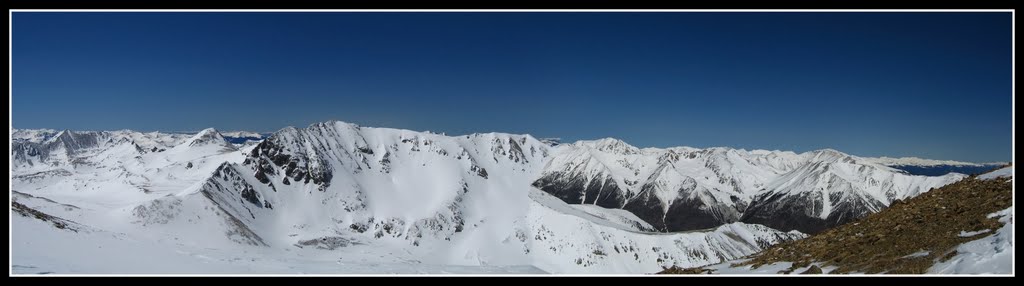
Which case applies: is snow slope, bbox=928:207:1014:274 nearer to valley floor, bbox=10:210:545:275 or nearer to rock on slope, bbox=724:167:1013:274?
rock on slope, bbox=724:167:1013:274

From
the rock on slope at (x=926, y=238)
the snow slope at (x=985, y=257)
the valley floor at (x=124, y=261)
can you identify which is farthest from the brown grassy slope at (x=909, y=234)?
the valley floor at (x=124, y=261)

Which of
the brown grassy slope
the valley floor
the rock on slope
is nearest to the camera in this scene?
the rock on slope

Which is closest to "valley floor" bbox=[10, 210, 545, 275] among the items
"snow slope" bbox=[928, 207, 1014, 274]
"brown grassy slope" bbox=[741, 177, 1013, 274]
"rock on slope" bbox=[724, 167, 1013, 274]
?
"brown grassy slope" bbox=[741, 177, 1013, 274]

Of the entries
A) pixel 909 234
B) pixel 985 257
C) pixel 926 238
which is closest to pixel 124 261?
pixel 985 257

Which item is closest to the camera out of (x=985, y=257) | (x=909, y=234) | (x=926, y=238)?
(x=985, y=257)

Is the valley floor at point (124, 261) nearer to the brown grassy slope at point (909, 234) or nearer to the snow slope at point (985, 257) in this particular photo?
the brown grassy slope at point (909, 234)

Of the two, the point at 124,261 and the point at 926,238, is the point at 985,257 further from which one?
the point at 124,261

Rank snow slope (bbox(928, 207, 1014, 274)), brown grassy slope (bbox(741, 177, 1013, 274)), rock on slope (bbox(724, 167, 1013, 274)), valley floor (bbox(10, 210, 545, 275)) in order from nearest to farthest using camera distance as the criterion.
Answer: snow slope (bbox(928, 207, 1014, 274)) → rock on slope (bbox(724, 167, 1013, 274)) → brown grassy slope (bbox(741, 177, 1013, 274)) → valley floor (bbox(10, 210, 545, 275))
